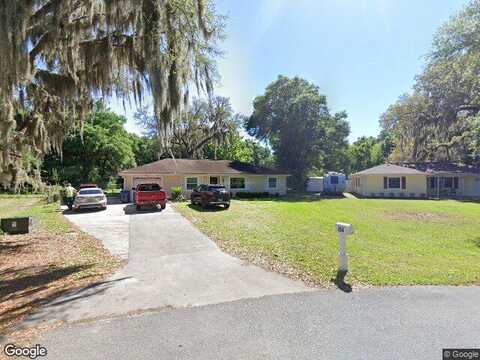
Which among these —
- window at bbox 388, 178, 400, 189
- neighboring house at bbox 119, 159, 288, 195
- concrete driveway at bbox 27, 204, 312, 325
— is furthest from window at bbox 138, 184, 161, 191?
window at bbox 388, 178, 400, 189

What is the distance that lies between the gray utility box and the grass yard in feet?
1.16

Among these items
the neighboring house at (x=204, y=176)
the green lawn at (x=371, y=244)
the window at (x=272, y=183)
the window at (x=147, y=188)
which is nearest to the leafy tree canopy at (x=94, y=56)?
the green lawn at (x=371, y=244)

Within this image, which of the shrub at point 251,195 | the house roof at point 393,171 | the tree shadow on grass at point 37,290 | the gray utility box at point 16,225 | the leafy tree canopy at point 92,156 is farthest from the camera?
the leafy tree canopy at point 92,156

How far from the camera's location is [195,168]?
2667 centimetres

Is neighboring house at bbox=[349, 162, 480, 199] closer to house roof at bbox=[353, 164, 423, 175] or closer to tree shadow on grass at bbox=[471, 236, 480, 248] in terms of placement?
house roof at bbox=[353, 164, 423, 175]

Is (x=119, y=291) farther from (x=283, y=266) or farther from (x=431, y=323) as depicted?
(x=431, y=323)

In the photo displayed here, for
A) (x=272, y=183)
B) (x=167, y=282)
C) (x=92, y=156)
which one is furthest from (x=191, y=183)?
(x=167, y=282)

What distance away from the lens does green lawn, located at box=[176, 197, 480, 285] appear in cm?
608

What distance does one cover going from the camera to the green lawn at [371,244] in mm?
6078

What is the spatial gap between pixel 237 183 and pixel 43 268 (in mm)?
21357

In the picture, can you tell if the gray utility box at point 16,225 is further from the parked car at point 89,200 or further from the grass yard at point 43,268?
the parked car at point 89,200

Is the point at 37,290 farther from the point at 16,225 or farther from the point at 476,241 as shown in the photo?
the point at 476,241

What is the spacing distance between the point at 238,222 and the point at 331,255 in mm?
6346

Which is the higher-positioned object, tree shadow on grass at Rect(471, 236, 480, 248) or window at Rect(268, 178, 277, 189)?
window at Rect(268, 178, 277, 189)
